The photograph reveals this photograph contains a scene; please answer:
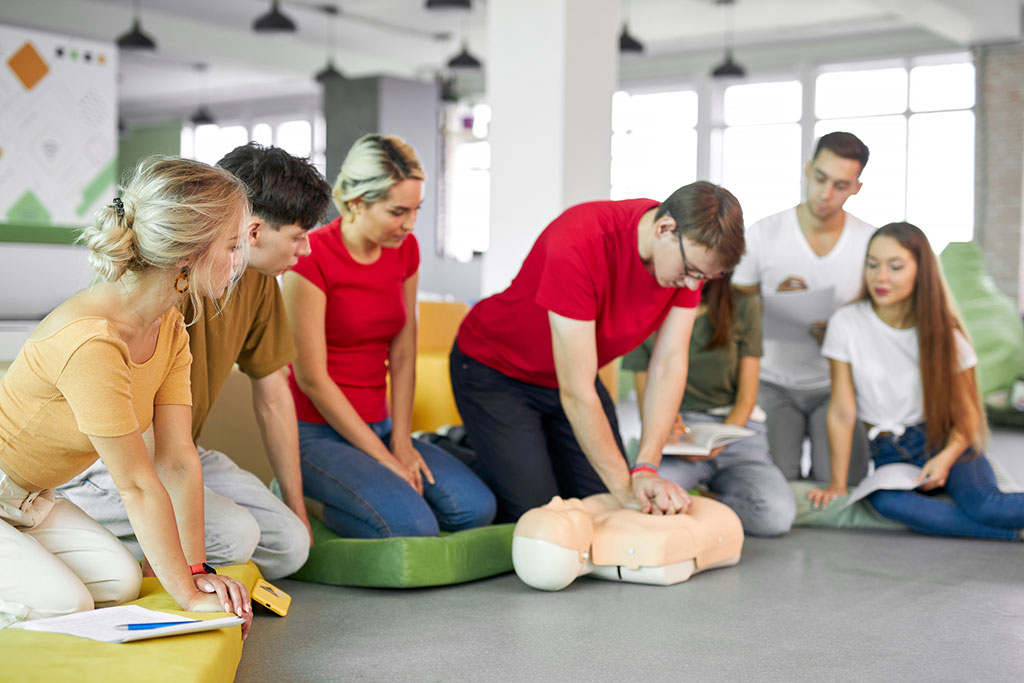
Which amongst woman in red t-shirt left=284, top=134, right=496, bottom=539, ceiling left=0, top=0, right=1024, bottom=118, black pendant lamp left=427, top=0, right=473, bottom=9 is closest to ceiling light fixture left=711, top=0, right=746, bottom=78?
ceiling left=0, top=0, right=1024, bottom=118

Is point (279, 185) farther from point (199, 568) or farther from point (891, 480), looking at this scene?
point (891, 480)

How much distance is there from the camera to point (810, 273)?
362 cm

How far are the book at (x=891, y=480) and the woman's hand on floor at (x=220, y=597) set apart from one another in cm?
206

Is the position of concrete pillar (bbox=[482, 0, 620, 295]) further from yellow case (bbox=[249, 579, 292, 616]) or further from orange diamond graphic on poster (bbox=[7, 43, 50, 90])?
orange diamond graphic on poster (bbox=[7, 43, 50, 90])

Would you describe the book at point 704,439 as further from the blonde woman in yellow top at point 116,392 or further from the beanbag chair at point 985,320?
the beanbag chair at point 985,320

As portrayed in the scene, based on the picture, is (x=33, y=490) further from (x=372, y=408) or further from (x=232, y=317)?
(x=372, y=408)

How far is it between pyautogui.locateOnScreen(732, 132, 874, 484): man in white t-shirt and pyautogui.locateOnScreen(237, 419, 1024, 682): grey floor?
854mm

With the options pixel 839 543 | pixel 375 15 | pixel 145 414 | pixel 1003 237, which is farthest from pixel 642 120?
pixel 145 414

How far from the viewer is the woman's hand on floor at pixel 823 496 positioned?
11.1 ft

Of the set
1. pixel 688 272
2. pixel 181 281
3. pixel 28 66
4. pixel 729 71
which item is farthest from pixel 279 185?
pixel 729 71

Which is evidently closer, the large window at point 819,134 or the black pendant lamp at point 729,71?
the black pendant lamp at point 729,71

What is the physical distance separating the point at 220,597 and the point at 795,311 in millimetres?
2396

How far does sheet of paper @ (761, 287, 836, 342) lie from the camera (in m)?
3.60

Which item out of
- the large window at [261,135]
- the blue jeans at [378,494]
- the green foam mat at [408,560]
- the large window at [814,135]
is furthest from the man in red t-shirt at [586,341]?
the large window at [261,135]
